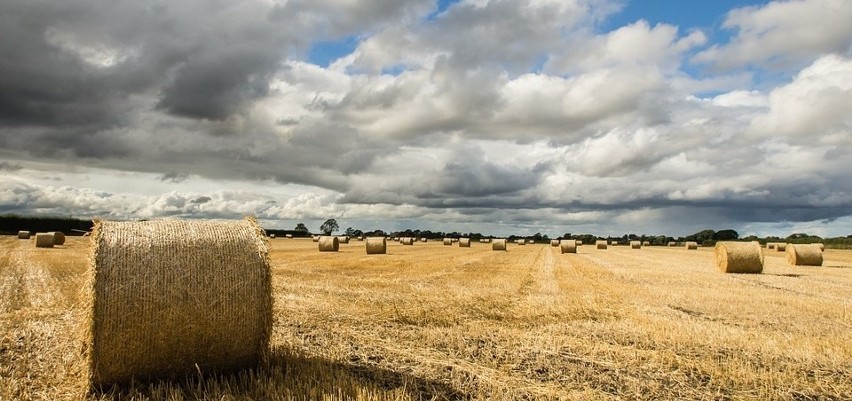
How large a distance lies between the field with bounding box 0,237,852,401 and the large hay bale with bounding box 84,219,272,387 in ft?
0.76

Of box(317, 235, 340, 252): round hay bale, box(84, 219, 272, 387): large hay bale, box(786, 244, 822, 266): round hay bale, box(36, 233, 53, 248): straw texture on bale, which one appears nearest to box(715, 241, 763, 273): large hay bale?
box(786, 244, 822, 266): round hay bale

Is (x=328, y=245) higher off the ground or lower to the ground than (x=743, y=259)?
higher

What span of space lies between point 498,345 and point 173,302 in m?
4.06

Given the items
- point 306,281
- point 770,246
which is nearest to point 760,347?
point 306,281

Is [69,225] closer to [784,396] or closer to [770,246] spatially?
[770,246]

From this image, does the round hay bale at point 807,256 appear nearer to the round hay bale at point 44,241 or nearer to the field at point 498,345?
the field at point 498,345

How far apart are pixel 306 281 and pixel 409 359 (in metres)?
9.04

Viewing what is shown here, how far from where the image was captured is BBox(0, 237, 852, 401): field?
6074 millimetres

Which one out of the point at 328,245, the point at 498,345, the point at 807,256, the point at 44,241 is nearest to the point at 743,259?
the point at 807,256

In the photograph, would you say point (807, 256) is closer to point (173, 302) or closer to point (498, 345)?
point (498, 345)

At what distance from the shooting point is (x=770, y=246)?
52.0 meters

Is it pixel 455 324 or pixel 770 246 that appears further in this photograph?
pixel 770 246

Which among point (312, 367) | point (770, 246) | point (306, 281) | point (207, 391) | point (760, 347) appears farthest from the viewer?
point (770, 246)

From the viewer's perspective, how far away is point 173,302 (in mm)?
6164
